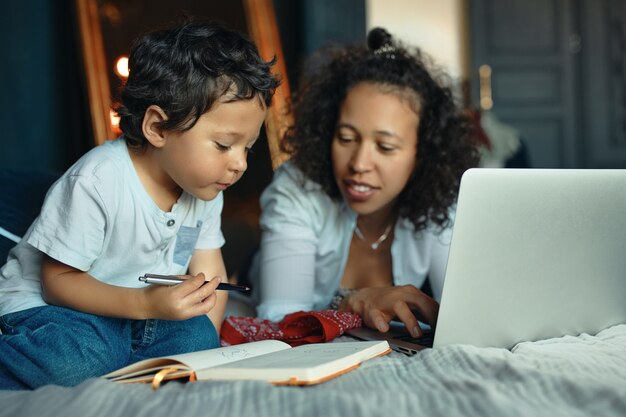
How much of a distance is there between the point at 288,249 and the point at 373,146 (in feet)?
1.07

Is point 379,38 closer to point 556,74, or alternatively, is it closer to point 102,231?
point 102,231

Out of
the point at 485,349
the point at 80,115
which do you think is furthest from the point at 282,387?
the point at 80,115

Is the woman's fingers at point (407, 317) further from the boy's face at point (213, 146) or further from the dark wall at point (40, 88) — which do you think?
the dark wall at point (40, 88)

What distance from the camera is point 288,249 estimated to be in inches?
71.9

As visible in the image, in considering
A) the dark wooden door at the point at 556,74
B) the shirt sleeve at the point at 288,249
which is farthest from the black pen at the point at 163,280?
the dark wooden door at the point at 556,74

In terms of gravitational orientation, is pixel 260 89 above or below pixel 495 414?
above

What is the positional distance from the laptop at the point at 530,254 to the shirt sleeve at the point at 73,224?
61 cm

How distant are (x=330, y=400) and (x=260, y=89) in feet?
2.32

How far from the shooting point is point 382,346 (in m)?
1.22

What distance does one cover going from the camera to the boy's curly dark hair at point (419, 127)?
6.36 feet

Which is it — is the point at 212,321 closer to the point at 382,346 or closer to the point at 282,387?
the point at 382,346

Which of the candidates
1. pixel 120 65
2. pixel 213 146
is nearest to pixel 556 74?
pixel 120 65

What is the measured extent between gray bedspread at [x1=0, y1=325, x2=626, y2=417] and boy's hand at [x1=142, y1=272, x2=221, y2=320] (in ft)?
0.63

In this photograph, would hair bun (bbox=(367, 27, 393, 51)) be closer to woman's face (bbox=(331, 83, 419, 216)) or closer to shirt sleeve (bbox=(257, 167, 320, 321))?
woman's face (bbox=(331, 83, 419, 216))
